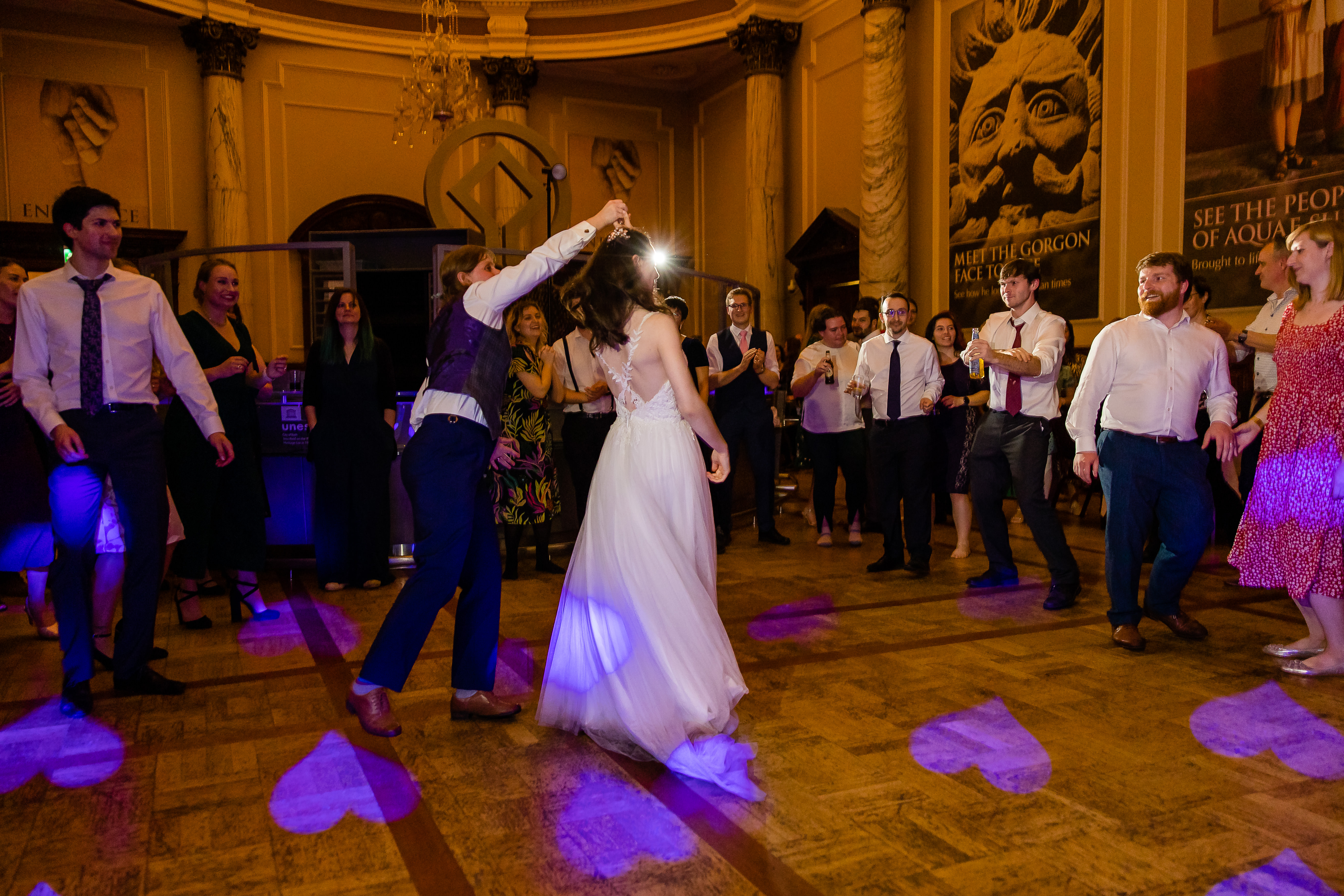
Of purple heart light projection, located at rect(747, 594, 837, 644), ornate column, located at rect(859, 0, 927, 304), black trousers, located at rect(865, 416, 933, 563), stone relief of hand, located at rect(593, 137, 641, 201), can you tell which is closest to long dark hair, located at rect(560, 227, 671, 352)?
purple heart light projection, located at rect(747, 594, 837, 644)

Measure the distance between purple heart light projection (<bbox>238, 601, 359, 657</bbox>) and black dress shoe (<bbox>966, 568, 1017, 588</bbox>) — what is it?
9.31 ft

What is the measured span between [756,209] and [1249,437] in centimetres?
906

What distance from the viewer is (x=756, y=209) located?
1178 cm

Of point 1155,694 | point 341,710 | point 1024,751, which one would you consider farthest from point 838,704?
point 341,710

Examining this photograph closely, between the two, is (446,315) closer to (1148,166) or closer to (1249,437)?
(1249,437)

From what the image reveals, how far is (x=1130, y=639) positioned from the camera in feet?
11.4

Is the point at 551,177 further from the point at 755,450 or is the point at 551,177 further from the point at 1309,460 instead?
the point at 1309,460

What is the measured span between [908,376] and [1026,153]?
16.0 feet

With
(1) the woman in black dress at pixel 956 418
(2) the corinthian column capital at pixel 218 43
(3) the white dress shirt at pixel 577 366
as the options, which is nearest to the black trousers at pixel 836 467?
(1) the woman in black dress at pixel 956 418

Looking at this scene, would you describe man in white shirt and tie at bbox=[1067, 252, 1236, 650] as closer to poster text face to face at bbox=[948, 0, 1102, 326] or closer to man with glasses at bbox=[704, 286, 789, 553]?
man with glasses at bbox=[704, 286, 789, 553]

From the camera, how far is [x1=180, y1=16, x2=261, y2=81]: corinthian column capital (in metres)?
11.0

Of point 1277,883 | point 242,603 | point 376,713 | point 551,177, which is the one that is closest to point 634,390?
point 376,713

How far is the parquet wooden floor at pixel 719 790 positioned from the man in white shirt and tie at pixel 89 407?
0.36 m

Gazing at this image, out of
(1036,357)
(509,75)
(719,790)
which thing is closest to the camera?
(719,790)
